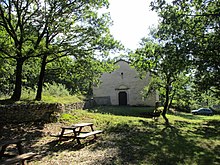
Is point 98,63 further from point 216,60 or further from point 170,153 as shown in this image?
point 170,153

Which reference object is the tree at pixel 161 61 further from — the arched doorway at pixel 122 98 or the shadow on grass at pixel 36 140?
the arched doorway at pixel 122 98

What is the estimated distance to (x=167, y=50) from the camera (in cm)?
1242

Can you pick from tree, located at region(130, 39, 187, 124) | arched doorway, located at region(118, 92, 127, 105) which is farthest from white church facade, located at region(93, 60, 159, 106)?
tree, located at region(130, 39, 187, 124)

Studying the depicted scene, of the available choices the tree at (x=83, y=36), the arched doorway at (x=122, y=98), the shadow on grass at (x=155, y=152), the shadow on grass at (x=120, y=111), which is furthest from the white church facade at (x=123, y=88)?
the shadow on grass at (x=155, y=152)

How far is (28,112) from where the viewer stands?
13.3 metres

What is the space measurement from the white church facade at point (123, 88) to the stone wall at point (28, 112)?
826 inches

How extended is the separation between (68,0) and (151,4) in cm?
566

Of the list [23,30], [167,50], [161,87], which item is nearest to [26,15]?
[23,30]

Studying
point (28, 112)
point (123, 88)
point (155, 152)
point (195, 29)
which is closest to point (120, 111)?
point (123, 88)

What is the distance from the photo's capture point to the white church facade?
34.9 m

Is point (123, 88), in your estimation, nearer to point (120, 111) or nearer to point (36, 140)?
point (120, 111)

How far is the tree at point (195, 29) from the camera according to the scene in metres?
11.3

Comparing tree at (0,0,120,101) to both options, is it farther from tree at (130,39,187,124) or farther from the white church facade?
the white church facade

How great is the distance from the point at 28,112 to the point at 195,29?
35.9 ft
